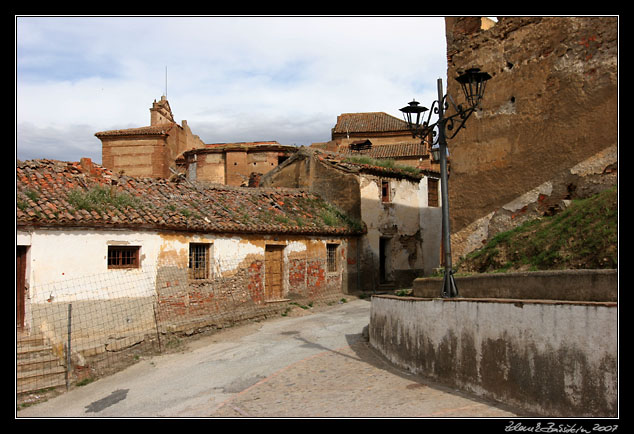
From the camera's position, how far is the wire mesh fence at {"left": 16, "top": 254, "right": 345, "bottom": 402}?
10.9 meters

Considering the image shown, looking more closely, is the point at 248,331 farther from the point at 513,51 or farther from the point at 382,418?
the point at 513,51

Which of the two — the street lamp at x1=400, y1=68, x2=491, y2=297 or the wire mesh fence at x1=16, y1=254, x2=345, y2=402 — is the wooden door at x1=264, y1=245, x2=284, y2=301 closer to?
the wire mesh fence at x1=16, y1=254, x2=345, y2=402

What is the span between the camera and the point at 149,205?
14.0 m

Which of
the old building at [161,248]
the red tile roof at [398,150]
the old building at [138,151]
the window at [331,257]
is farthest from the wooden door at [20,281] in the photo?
the red tile roof at [398,150]

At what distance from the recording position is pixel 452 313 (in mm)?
Result: 7414

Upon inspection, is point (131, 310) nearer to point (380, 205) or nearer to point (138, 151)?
point (380, 205)

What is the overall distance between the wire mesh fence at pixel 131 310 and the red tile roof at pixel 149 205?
1.16 m

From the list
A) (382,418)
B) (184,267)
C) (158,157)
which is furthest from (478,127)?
(158,157)

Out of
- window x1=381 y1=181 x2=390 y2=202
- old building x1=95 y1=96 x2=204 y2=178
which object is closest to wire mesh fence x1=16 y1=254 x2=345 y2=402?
window x1=381 y1=181 x2=390 y2=202

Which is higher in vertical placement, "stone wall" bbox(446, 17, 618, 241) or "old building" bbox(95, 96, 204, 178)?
"old building" bbox(95, 96, 204, 178)

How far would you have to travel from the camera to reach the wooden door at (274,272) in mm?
16609

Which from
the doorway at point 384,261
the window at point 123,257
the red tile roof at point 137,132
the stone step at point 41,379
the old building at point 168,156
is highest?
the red tile roof at point 137,132

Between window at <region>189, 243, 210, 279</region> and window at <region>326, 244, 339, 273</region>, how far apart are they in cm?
553

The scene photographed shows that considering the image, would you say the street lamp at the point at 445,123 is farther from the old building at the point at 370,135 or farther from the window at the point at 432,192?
the old building at the point at 370,135
